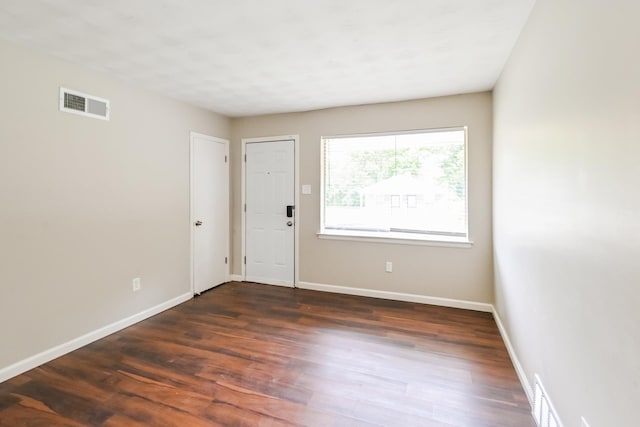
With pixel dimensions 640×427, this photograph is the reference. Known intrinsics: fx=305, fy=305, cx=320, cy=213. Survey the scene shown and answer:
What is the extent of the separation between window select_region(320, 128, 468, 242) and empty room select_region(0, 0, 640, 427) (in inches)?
1.1

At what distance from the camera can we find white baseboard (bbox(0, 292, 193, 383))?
7.34ft

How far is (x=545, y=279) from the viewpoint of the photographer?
1666 mm

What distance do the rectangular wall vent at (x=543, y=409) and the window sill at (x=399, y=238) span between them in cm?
184

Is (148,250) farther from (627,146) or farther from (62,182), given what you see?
(627,146)

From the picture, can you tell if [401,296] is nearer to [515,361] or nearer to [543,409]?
[515,361]

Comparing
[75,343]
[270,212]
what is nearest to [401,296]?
[270,212]

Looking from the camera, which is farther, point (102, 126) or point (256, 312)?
point (256, 312)

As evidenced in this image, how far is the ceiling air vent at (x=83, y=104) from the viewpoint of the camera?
255cm

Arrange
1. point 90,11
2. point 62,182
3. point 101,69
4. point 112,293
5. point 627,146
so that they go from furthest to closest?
1. point 112,293
2. point 101,69
3. point 62,182
4. point 90,11
5. point 627,146

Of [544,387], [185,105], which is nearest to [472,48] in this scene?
[544,387]

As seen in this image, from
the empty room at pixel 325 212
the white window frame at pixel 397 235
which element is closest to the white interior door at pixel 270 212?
the empty room at pixel 325 212

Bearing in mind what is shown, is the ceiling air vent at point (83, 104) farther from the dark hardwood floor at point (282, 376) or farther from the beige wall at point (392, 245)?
the dark hardwood floor at point (282, 376)

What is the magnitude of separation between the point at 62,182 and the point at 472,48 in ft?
11.4

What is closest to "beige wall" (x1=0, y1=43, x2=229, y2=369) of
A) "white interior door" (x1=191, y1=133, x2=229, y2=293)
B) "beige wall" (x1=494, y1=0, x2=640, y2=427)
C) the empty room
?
the empty room
